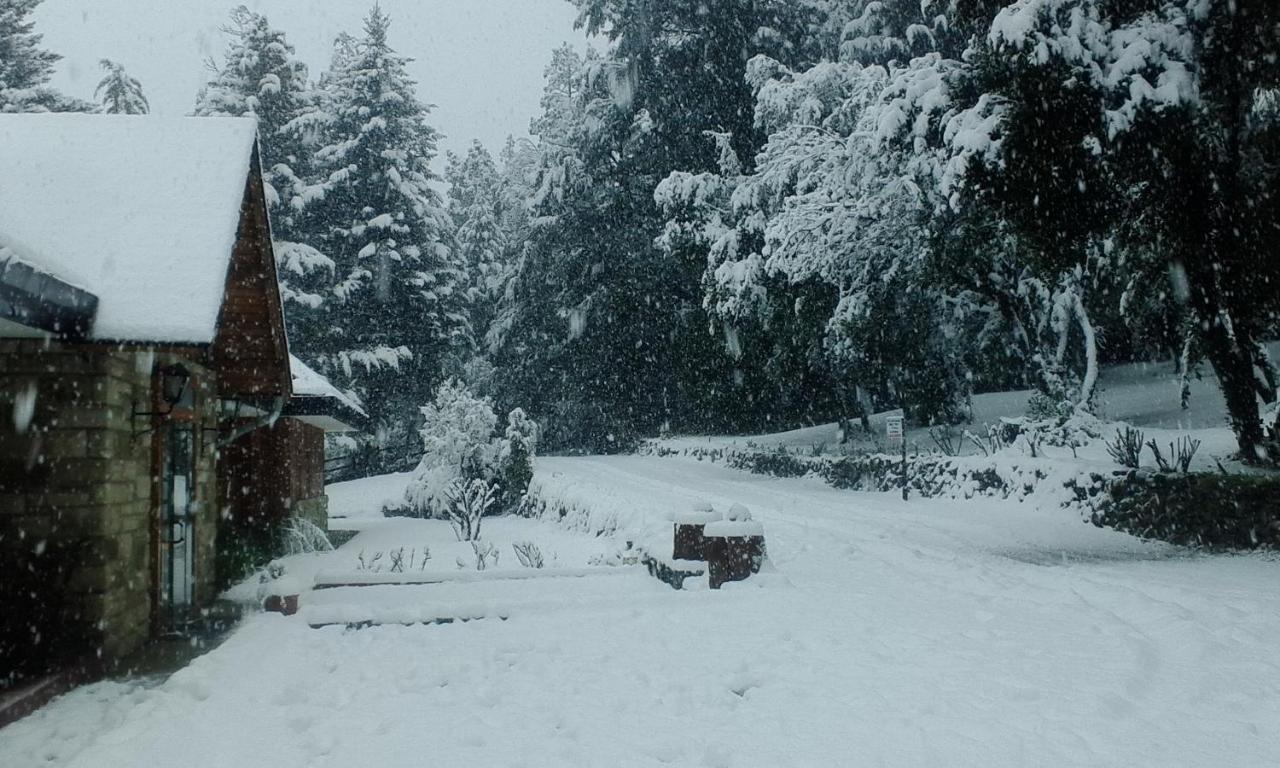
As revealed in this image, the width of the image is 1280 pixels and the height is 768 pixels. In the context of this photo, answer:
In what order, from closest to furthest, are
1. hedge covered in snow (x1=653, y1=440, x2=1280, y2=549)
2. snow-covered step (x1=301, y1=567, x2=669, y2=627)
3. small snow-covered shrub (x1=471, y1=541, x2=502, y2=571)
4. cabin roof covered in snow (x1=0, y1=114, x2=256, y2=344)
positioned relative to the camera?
cabin roof covered in snow (x1=0, y1=114, x2=256, y2=344) → snow-covered step (x1=301, y1=567, x2=669, y2=627) → hedge covered in snow (x1=653, y1=440, x2=1280, y2=549) → small snow-covered shrub (x1=471, y1=541, x2=502, y2=571)

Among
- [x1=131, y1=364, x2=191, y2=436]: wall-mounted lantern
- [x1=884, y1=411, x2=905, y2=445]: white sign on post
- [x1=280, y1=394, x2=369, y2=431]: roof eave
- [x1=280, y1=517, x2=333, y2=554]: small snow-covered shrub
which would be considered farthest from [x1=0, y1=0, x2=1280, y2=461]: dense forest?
[x1=280, y1=517, x2=333, y2=554]: small snow-covered shrub

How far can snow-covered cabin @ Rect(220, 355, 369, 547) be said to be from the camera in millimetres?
13531

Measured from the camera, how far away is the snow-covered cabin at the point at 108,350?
632 cm

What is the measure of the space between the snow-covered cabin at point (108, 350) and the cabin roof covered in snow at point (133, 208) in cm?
2

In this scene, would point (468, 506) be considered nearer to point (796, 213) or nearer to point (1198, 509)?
point (796, 213)

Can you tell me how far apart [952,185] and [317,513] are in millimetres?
13078

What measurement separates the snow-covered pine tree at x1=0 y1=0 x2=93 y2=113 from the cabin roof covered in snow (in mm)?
22535

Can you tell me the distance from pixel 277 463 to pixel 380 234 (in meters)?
18.2

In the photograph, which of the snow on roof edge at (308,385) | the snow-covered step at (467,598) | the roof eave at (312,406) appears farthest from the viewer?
the roof eave at (312,406)

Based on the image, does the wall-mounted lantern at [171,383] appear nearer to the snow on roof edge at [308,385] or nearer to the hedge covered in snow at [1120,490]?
the snow on roof edge at [308,385]

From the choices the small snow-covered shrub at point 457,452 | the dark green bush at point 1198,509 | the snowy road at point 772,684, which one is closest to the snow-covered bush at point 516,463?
the small snow-covered shrub at point 457,452

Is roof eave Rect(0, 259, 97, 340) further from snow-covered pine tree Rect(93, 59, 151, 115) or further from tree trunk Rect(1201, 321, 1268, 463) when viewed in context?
snow-covered pine tree Rect(93, 59, 151, 115)

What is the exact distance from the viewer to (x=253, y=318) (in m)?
9.41

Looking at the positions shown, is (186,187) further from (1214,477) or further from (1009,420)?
(1009,420)
